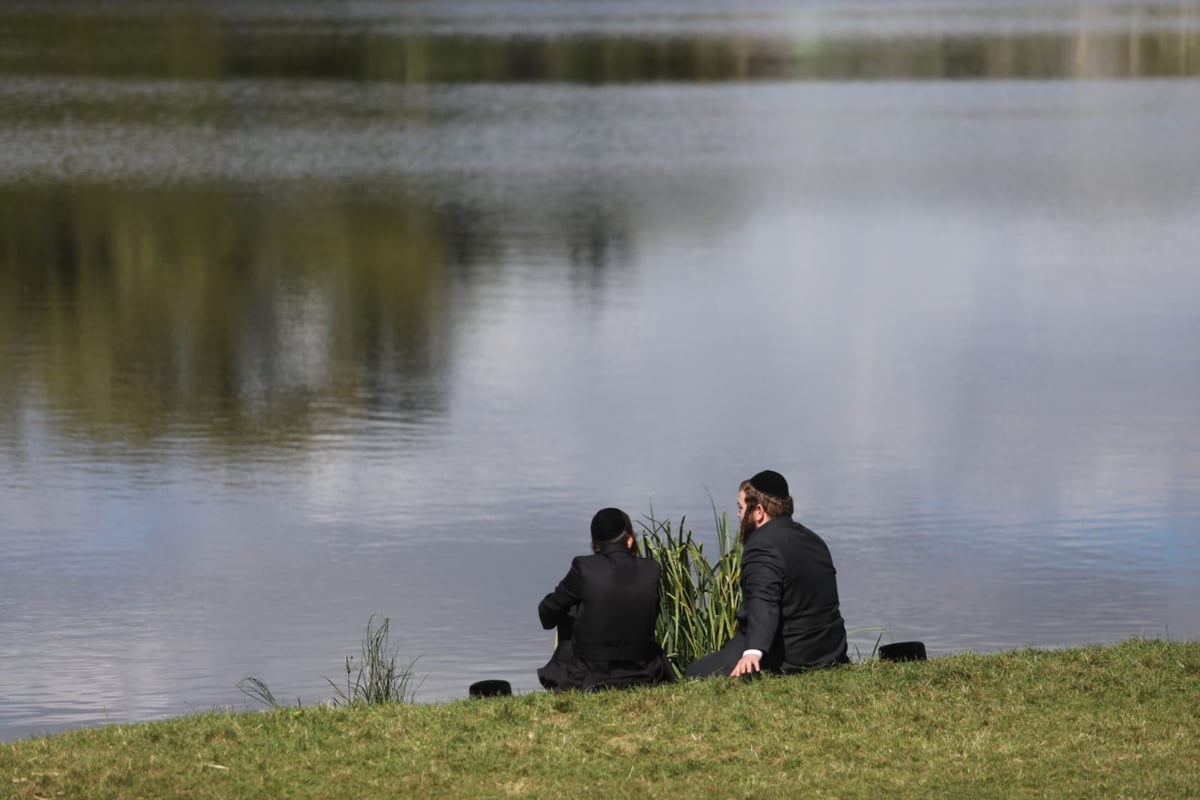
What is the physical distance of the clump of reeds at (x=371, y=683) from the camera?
29.8 ft

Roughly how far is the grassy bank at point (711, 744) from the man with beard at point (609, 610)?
22 centimetres

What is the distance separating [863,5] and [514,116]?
2835 inches

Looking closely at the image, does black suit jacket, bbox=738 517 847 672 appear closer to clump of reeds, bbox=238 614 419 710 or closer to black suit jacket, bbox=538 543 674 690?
black suit jacket, bbox=538 543 674 690

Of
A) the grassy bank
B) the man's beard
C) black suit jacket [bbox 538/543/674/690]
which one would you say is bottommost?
the grassy bank

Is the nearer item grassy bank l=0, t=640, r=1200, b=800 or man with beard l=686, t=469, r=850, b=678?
grassy bank l=0, t=640, r=1200, b=800

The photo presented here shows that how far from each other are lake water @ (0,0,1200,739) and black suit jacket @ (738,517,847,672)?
6.39ft

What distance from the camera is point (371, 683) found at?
9148 millimetres

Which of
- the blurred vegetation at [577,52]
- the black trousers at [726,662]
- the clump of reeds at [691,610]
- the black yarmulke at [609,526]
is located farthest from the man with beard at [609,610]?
the blurred vegetation at [577,52]

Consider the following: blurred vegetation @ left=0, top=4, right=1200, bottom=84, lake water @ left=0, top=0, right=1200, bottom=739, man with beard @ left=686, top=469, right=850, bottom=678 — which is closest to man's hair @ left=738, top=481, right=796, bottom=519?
man with beard @ left=686, top=469, right=850, bottom=678

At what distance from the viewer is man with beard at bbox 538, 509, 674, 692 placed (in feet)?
28.3

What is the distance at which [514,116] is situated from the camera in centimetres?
4722

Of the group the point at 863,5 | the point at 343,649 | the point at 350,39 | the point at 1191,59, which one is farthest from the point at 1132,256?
the point at 863,5

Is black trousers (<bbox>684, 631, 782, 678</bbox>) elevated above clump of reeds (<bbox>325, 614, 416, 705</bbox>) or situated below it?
above

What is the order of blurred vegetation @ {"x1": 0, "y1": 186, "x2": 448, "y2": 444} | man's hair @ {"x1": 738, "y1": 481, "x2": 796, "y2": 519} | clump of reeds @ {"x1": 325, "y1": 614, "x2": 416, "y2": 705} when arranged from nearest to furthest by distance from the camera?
man's hair @ {"x1": 738, "y1": 481, "x2": 796, "y2": 519} < clump of reeds @ {"x1": 325, "y1": 614, "x2": 416, "y2": 705} < blurred vegetation @ {"x1": 0, "y1": 186, "x2": 448, "y2": 444}
